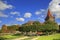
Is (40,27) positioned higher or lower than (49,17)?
lower

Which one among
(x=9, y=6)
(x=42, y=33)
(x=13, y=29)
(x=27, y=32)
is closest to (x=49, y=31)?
(x=42, y=33)

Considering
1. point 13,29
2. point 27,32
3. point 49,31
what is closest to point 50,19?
point 49,31

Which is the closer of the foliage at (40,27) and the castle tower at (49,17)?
the castle tower at (49,17)

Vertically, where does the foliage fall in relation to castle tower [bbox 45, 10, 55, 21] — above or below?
below

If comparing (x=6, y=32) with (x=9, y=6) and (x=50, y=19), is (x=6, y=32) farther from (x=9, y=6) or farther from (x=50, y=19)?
(x=50, y=19)

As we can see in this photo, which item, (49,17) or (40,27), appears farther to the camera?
(40,27)

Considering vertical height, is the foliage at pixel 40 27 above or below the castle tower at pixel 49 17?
below

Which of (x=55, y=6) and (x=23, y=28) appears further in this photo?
(x=23, y=28)

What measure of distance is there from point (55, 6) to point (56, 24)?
1.72 m

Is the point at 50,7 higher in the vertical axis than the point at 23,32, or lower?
higher

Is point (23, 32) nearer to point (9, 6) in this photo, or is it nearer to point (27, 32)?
point (27, 32)

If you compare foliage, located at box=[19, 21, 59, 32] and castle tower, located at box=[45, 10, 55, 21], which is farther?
foliage, located at box=[19, 21, 59, 32]

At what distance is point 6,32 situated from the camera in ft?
55.4

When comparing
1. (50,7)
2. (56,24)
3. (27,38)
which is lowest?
(27,38)
